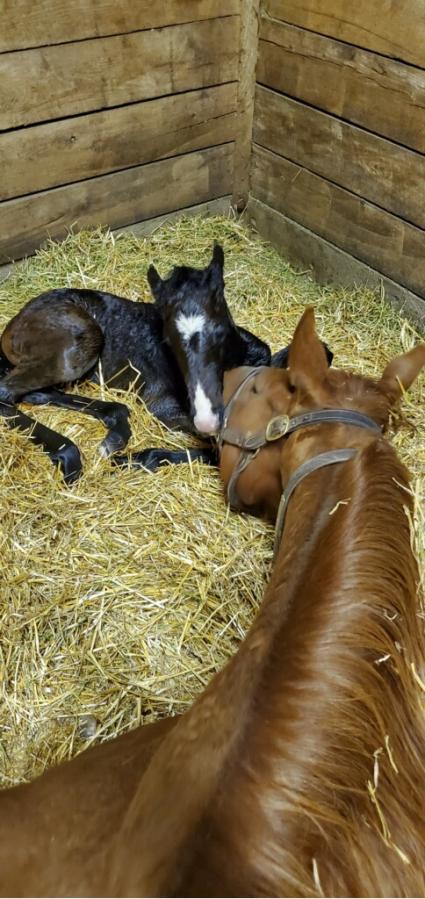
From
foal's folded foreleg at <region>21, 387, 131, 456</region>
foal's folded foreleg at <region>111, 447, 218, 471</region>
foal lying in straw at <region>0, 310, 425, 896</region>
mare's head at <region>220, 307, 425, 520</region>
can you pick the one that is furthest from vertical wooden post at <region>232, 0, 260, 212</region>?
foal lying in straw at <region>0, 310, 425, 896</region>

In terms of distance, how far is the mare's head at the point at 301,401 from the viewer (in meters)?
1.63

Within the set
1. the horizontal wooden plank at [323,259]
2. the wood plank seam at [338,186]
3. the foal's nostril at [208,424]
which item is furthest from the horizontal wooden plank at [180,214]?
the foal's nostril at [208,424]

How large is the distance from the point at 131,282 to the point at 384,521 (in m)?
2.94

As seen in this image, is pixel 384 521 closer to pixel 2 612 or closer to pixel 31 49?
pixel 2 612

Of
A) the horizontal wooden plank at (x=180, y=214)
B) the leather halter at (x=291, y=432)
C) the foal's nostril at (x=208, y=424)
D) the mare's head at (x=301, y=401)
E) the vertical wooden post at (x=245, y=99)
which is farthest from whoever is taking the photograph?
the horizontal wooden plank at (x=180, y=214)

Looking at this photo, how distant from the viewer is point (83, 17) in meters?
3.31

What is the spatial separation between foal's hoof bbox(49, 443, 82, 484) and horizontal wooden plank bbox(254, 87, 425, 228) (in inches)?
77.4

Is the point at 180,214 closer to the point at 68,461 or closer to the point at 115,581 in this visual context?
the point at 68,461

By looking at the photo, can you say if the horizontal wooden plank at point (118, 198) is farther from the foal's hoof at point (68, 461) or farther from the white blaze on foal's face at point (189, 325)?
the foal's hoof at point (68, 461)

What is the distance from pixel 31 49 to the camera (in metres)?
3.22

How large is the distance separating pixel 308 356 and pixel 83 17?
103 inches

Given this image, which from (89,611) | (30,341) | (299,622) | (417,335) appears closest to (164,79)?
(30,341)

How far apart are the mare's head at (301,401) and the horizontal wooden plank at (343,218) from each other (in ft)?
5.50

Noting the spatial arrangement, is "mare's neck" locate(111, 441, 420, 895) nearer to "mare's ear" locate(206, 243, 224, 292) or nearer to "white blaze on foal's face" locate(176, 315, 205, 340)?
"white blaze on foal's face" locate(176, 315, 205, 340)
